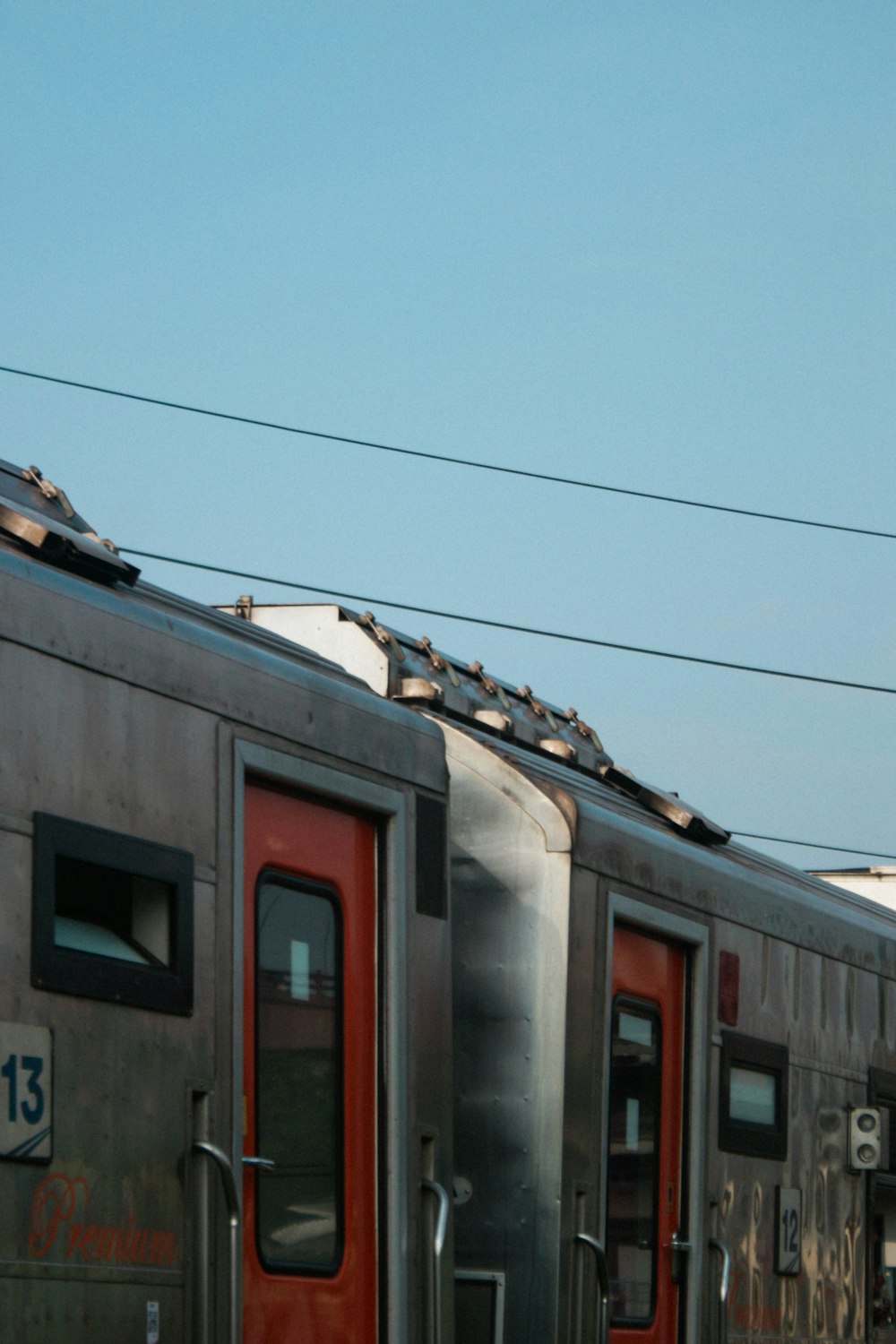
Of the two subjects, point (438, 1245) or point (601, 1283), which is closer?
point (438, 1245)

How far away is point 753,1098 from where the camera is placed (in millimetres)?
8336

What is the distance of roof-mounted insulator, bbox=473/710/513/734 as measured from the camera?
806 cm

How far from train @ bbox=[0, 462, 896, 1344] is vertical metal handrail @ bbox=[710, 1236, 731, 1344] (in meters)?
0.03

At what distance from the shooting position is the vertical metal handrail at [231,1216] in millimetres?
5043

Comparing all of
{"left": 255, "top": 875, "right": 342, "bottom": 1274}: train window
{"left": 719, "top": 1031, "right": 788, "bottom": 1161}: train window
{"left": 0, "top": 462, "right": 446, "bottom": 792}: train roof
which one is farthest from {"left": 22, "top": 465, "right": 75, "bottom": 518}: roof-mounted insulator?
{"left": 719, "top": 1031, "right": 788, "bottom": 1161}: train window

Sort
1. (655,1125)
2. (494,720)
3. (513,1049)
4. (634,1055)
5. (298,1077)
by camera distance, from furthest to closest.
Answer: (494,720), (655,1125), (634,1055), (513,1049), (298,1077)

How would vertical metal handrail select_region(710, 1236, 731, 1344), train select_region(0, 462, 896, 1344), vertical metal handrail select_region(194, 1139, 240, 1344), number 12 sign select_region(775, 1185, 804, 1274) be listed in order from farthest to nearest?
number 12 sign select_region(775, 1185, 804, 1274), vertical metal handrail select_region(710, 1236, 731, 1344), vertical metal handrail select_region(194, 1139, 240, 1344), train select_region(0, 462, 896, 1344)

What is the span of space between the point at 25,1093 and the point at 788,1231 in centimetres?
493

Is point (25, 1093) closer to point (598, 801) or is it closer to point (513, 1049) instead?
point (513, 1049)

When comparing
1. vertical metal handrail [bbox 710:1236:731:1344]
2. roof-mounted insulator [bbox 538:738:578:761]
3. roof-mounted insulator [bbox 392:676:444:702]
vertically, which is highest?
roof-mounted insulator [bbox 392:676:444:702]

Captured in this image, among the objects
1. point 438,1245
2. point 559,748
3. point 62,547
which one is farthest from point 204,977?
point 559,748

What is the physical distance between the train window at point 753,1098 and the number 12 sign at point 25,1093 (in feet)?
13.1

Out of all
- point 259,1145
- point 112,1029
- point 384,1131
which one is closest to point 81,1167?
point 112,1029

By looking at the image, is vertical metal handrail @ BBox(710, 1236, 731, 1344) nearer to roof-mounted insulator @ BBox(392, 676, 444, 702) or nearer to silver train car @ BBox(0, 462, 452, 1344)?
silver train car @ BBox(0, 462, 452, 1344)
